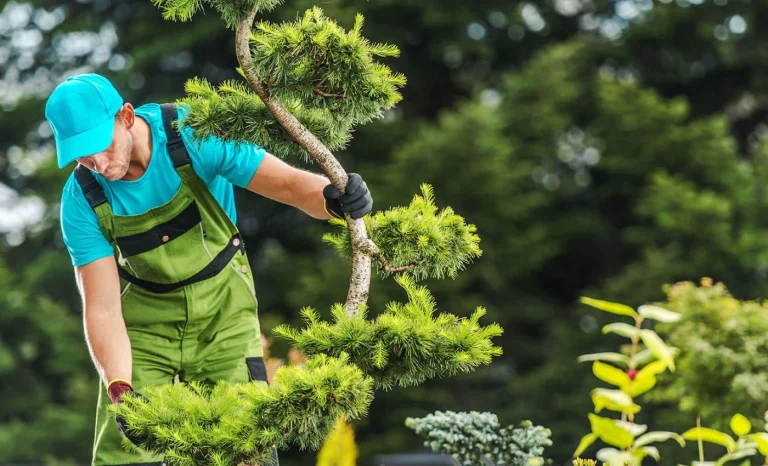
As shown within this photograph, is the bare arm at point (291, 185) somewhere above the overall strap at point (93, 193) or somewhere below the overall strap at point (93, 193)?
above

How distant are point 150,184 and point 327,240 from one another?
514mm

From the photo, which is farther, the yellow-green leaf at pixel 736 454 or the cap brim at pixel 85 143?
the cap brim at pixel 85 143

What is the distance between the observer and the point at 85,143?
267 cm

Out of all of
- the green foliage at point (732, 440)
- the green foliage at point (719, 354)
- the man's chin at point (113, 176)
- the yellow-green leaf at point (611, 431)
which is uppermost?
the green foliage at point (719, 354)

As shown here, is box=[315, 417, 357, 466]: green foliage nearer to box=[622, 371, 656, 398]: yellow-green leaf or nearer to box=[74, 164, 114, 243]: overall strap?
box=[74, 164, 114, 243]: overall strap

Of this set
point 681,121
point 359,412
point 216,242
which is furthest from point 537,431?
point 681,121

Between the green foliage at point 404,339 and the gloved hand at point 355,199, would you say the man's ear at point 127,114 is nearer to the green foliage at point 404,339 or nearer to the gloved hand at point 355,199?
the gloved hand at point 355,199

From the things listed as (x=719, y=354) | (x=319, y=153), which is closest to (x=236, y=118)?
(x=319, y=153)

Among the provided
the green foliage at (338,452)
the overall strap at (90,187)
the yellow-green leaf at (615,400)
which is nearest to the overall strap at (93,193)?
the overall strap at (90,187)

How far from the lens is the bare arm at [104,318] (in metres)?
2.91

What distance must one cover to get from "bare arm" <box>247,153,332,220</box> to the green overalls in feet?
0.55

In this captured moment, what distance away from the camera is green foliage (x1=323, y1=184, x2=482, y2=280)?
9.21 ft

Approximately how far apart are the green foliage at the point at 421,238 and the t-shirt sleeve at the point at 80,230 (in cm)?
62

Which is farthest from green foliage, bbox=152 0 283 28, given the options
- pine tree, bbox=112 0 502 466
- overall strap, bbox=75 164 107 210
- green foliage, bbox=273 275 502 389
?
green foliage, bbox=273 275 502 389
